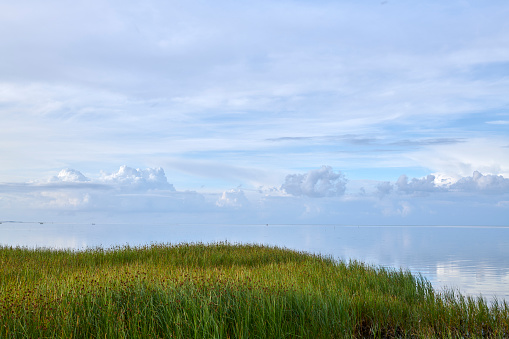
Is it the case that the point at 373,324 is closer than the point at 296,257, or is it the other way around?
the point at 373,324

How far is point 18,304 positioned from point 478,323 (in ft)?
34.9

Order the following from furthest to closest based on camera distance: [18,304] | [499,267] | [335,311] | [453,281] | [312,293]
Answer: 1. [499,267]
2. [453,281]
3. [312,293]
4. [335,311]
5. [18,304]

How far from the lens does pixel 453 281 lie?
84.4 feet

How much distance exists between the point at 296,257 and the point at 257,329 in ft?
44.4

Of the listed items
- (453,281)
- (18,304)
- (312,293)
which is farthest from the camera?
(453,281)

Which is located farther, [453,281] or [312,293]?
[453,281]

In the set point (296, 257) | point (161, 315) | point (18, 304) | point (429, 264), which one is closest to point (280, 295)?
point (161, 315)

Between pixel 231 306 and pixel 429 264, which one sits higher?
pixel 231 306

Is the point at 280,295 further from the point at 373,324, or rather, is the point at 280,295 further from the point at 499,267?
the point at 499,267

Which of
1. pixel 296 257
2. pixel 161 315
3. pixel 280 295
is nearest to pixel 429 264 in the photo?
pixel 296 257

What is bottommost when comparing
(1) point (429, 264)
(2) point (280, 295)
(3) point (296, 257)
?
(1) point (429, 264)

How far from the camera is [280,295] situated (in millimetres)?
9086

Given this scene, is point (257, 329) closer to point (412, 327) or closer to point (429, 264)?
point (412, 327)

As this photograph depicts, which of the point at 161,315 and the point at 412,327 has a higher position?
the point at 161,315
